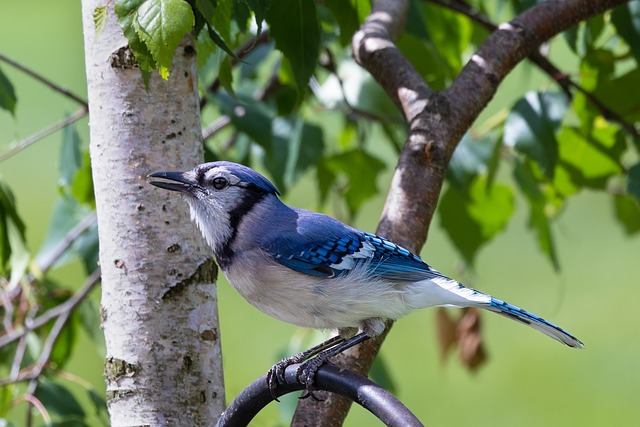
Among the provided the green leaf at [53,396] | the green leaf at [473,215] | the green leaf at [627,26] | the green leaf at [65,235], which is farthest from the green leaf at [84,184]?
the green leaf at [627,26]

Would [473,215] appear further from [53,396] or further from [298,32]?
[53,396]

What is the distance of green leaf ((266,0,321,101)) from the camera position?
4.80ft

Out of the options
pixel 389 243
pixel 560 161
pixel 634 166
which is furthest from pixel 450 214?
pixel 389 243

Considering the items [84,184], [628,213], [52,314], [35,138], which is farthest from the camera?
[628,213]

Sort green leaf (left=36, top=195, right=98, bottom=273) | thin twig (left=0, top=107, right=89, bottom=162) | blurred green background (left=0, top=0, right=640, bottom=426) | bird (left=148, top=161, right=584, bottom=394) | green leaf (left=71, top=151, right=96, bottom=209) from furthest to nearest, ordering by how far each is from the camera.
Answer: blurred green background (left=0, top=0, right=640, bottom=426) → green leaf (left=36, top=195, right=98, bottom=273) → green leaf (left=71, top=151, right=96, bottom=209) → thin twig (left=0, top=107, right=89, bottom=162) → bird (left=148, top=161, right=584, bottom=394)

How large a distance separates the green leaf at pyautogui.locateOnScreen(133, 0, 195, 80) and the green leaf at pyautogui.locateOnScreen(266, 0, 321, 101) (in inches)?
11.4

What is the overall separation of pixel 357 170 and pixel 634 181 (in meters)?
0.65

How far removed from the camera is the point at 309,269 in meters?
1.60

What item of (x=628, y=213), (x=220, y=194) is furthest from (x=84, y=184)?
(x=628, y=213)

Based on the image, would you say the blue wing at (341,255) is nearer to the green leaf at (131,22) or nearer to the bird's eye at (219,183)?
the bird's eye at (219,183)

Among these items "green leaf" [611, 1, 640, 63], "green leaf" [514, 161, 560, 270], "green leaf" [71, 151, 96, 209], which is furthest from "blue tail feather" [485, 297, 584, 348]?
"green leaf" [71, 151, 96, 209]

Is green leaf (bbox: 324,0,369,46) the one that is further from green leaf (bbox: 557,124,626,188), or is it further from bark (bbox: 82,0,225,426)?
green leaf (bbox: 557,124,626,188)

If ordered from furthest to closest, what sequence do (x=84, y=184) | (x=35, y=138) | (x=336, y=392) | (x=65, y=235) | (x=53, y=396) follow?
1. (x=65, y=235)
2. (x=84, y=184)
3. (x=53, y=396)
4. (x=35, y=138)
5. (x=336, y=392)

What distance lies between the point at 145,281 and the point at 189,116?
10.2 inches
